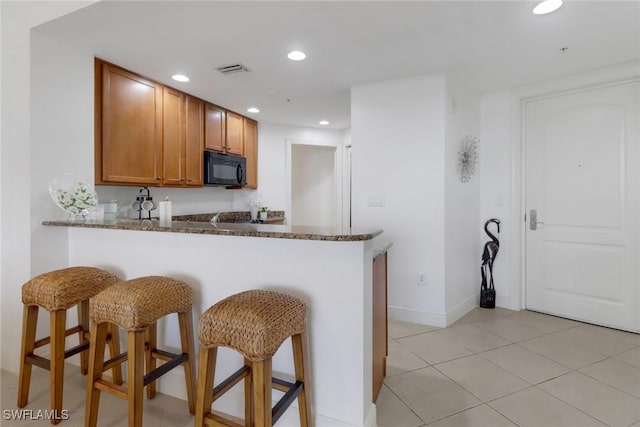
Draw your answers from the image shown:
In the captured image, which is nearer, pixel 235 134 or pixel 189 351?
pixel 189 351

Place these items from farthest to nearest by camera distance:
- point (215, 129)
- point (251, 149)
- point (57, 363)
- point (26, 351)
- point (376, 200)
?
point (251, 149), point (215, 129), point (376, 200), point (26, 351), point (57, 363)

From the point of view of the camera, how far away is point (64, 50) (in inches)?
91.2

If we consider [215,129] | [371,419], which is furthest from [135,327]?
[215,129]

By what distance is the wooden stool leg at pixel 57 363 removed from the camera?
1640 millimetres

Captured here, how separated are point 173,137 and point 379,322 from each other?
2.73 meters

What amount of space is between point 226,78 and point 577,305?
3.97m

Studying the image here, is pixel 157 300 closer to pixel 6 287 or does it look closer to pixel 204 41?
pixel 6 287

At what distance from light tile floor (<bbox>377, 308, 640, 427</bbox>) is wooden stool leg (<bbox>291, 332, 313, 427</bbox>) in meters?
0.47

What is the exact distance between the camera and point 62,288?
1699mm

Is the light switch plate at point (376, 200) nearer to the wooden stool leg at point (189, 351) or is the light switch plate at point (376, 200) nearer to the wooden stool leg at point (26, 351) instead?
the wooden stool leg at point (189, 351)

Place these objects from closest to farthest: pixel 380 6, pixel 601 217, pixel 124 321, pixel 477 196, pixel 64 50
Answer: pixel 124 321 < pixel 380 6 < pixel 64 50 < pixel 601 217 < pixel 477 196

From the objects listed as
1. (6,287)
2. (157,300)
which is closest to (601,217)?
(157,300)

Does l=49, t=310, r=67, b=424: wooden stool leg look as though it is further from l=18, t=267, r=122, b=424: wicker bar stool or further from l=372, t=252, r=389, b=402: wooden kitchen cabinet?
A: l=372, t=252, r=389, b=402: wooden kitchen cabinet

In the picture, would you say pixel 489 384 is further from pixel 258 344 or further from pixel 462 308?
pixel 258 344
